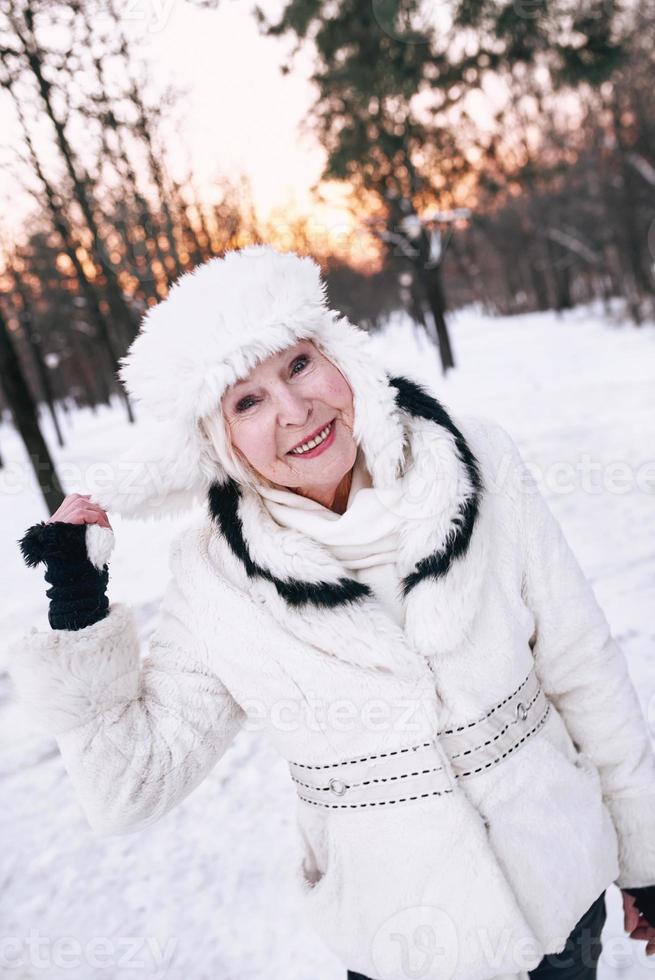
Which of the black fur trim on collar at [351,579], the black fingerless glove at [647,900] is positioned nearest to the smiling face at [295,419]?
the black fur trim on collar at [351,579]

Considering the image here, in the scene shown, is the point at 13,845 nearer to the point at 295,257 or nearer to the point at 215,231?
the point at 295,257

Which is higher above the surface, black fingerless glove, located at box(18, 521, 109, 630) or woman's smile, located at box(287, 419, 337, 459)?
woman's smile, located at box(287, 419, 337, 459)

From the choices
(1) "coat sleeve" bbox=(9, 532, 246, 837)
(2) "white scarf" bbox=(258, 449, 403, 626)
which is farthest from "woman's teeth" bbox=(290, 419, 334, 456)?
(1) "coat sleeve" bbox=(9, 532, 246, 837)

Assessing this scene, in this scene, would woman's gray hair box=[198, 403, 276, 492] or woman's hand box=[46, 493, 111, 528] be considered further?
woman's gray hair box=[198, 403, 276, 492]

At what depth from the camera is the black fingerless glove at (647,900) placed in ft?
5.03

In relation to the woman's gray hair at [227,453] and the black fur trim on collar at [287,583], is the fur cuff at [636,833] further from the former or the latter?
the woman's gray hair at [227,453]

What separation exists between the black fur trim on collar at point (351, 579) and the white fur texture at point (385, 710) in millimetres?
22

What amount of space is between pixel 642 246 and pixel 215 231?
43.9ft

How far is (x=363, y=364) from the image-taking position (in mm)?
1520

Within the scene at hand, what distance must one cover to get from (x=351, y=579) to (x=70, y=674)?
23.0 inches

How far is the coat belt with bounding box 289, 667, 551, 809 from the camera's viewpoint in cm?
130

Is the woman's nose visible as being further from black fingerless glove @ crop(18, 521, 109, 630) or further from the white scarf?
black fingerless glove @ crop(18, 521, 109, 630)

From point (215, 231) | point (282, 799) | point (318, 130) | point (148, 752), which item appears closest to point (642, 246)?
point (318, 130)

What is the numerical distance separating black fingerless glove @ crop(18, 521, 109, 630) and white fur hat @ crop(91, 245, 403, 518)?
0.43 feet
